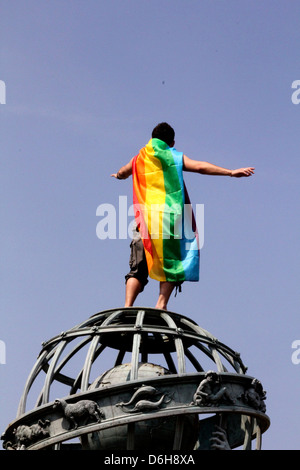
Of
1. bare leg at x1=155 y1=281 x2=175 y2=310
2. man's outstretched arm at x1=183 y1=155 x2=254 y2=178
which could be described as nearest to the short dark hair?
man's outstretched arm at x1=183 y1=155 x2=254 y2=178

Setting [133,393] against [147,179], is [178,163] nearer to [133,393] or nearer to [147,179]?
[147,179]

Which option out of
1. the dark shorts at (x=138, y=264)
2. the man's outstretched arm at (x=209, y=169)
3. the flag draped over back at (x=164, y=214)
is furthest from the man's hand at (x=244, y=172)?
the dark shorts at (x=138, y=264)

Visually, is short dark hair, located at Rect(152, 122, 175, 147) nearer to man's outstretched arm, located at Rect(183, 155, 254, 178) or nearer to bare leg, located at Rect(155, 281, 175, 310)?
man's outstretched arm, located at Rect(183, 155, 254, 178)

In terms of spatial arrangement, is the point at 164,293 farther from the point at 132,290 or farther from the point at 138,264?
the point at 138,264

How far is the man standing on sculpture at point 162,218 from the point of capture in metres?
26.3

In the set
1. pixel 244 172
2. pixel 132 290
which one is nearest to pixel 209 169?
pixel 244 172

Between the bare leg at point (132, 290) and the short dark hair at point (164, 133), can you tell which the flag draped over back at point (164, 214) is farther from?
the bare leg at point (132, 290)

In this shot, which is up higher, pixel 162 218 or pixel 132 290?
pixel 162 218

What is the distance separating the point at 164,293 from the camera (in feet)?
85.6

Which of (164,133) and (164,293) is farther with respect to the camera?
(164,133)

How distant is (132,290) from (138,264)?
0.64 metres
